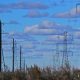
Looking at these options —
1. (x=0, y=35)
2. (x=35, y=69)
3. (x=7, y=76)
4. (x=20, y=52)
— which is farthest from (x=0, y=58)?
(x=20, y=52)

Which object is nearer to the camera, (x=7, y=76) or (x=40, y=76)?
(x=40, y=76)

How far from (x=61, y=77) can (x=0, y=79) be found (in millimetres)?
6408

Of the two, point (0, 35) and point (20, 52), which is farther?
point (20, 52)

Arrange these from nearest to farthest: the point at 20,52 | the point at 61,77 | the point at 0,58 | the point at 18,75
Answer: the point at 61,77, the point at 18,75, the point at 0,58, the point at 20,52

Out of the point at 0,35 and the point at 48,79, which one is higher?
the point at 0,35

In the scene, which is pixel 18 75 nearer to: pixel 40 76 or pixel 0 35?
pixel 40 76

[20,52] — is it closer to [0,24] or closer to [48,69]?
[0,24]

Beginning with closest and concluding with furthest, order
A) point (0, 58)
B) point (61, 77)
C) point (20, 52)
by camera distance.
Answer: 1. point (61, 77)
2. point (0, 58)
3. point (20, 52)

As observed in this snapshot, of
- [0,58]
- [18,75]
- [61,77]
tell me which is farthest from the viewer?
[0,58]

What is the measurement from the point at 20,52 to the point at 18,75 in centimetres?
5310

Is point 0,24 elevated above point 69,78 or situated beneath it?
elevated above

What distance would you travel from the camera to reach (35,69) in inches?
1110

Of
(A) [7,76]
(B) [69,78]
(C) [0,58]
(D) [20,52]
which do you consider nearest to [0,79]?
(A) [7,76]

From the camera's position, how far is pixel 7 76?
105 ft
